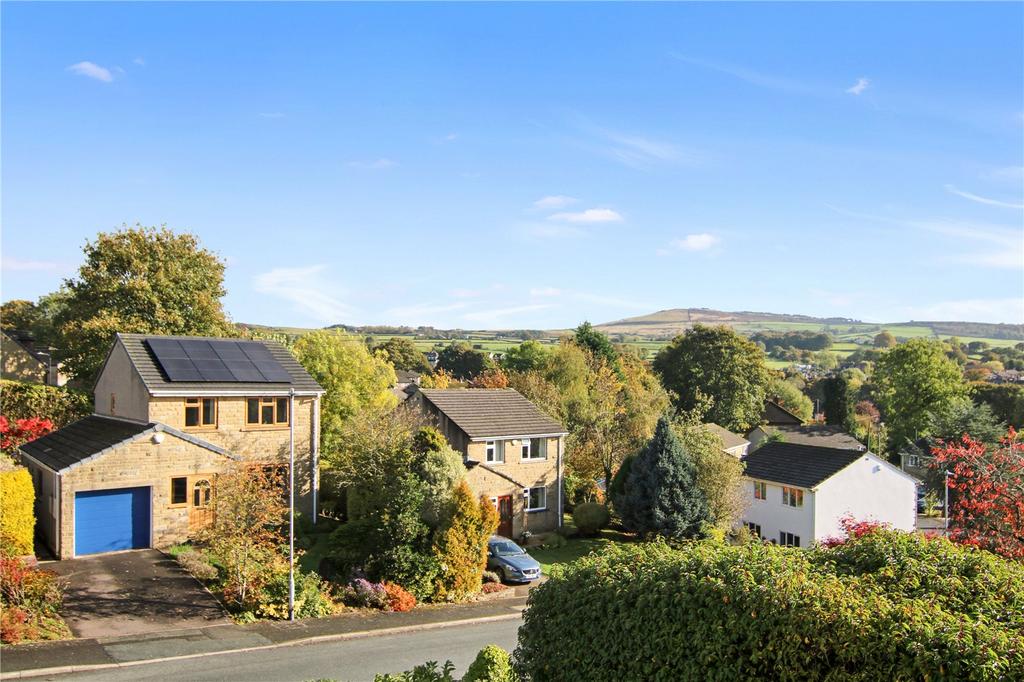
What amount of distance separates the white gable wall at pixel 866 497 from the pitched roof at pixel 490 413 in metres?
13.7

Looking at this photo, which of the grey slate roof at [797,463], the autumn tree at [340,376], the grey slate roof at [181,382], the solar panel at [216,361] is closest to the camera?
the grey slate roof at [181,382]

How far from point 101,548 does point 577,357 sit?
41694 mm

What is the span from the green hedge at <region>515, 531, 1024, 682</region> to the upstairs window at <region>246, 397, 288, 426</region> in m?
24.1

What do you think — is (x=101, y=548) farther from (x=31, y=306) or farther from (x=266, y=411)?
(x=31, y=306)

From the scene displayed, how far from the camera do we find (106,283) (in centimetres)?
4778

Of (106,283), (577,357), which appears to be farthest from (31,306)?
Answer: (577,357)

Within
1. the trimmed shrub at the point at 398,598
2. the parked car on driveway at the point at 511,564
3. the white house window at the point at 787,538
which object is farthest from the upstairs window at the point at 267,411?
the white house window at the point at 787,538

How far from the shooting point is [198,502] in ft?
99.2

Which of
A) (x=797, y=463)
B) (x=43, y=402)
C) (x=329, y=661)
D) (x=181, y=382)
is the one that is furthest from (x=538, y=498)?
(x=43, y=402)

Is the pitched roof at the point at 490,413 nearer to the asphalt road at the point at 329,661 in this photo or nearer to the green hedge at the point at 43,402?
the asphalt road at the point at 329,661

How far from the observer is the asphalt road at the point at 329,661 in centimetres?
1923

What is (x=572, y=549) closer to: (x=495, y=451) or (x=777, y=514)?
(x=495, y=451)

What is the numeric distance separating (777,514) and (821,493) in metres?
→ 3.38

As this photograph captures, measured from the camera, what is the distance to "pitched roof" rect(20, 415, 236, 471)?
94.2 feet
